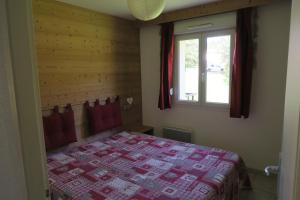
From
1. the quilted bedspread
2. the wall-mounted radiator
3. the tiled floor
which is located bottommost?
the tiled floor

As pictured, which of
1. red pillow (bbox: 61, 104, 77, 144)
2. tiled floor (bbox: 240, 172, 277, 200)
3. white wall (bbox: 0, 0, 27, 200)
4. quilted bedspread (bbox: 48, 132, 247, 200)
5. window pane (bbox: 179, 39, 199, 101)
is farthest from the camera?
window pane (bbox: 179, 39, 199, 101)

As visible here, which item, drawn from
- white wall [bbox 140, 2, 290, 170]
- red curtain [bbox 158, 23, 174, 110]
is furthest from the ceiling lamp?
white wall [bbox 140, 2, 290, 170]

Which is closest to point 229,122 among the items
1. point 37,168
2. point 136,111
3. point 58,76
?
point 136,111

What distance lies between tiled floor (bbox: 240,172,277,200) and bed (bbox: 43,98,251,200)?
0.13 metres

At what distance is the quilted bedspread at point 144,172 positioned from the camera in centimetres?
169

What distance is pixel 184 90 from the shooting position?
3.59 meters

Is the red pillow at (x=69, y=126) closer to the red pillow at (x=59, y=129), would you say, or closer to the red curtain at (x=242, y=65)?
the red pillow at (x=59, y=129)

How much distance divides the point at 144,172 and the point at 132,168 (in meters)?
0.16

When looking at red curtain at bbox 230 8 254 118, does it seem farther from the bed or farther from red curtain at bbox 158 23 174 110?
red curtain at bbox 158 23 174 110

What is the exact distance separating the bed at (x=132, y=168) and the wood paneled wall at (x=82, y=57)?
0.70ft

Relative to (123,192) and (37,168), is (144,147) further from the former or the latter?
(37,168)

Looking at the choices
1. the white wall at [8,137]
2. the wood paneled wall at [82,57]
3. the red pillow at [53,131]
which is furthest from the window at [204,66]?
the white wall at [8,137]

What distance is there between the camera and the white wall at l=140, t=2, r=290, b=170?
264cm

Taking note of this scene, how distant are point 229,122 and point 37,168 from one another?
2.91 m
